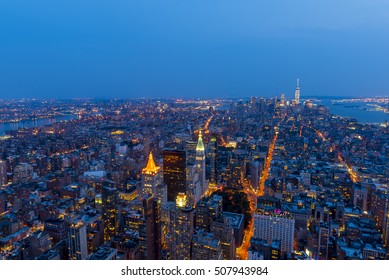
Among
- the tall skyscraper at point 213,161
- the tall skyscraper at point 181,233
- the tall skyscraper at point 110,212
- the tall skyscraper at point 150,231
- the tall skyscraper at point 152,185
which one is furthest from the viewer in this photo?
the tall skyscraper at point 213,161

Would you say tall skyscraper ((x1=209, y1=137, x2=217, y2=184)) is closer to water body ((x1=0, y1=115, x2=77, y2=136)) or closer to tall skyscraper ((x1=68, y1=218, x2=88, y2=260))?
tall skyscraper ((x1=68, y1=218, x2=88, y2=260))

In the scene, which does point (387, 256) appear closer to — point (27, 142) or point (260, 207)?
point (260, 207)

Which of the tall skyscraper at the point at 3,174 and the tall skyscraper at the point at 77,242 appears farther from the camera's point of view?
the tall skyscraper at the point at 3,174

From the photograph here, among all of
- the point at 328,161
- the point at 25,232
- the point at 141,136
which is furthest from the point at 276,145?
the point at 25,232

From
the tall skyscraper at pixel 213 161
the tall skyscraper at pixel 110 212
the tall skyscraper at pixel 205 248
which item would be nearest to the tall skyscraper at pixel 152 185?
the tall skyscraper at pixel 110 212

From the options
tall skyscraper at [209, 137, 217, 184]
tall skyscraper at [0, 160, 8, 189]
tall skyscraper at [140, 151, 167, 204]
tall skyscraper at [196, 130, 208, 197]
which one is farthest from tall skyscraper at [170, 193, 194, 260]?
tall skyscraper at [0, 160, 8, 189]

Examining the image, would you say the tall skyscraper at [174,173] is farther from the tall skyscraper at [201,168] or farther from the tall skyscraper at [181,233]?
the tall skyscraper at [181,233]

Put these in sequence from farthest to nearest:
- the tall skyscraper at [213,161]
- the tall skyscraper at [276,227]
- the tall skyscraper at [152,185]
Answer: the tall skyscraper at [213,161]
the tall skyscraper at [152,185]
the tall skyscraper at [276,227]

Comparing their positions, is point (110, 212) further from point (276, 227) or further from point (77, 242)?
point (276, 227)
